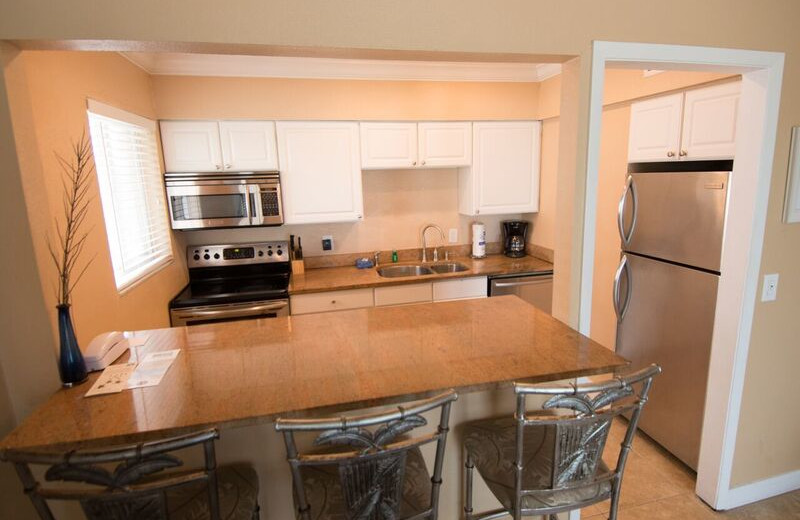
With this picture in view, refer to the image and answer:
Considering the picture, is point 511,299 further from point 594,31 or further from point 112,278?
point 112,278

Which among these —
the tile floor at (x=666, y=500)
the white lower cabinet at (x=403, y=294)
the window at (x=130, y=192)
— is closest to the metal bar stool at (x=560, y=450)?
the tile floor at (x=666, y=500)

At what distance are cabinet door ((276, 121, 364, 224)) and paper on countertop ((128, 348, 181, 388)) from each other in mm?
1767

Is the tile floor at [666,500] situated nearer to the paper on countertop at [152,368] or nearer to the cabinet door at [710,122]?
the cabinet door at [710,122]

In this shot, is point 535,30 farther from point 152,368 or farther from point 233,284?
point 233,284

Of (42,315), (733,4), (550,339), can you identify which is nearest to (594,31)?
(733,4)

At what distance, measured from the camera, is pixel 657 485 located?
238 centimetres

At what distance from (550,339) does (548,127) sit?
2.45 meters

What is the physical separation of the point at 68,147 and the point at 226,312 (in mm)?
1398

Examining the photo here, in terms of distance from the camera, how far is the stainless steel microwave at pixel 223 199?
117 inches

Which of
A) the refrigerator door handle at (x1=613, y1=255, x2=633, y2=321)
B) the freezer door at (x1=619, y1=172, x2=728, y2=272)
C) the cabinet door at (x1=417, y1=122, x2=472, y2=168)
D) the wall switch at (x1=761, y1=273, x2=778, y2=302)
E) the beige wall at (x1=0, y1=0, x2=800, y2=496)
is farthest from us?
the cabinet door at (x1=417, y1=122, x2=472, y2=168)

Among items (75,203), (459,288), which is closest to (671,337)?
(459,288)

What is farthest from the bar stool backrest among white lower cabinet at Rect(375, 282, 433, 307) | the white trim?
the white trim

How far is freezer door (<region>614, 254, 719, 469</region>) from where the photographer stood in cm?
229

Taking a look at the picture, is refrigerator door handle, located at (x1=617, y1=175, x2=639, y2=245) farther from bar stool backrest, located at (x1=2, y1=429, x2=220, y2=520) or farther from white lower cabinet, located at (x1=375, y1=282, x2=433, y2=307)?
bar stool backrest, located at (x1=2, y1=429, x2=220, y2=520)
